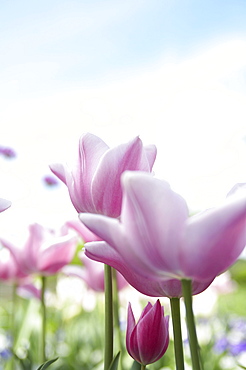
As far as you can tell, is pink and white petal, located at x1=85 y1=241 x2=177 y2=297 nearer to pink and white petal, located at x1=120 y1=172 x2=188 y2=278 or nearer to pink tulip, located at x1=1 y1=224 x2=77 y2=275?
pink and white petal, located at x1=120 y1=172 x2=188 y2=278

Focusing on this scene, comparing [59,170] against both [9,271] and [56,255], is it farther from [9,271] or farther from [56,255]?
[9,271]

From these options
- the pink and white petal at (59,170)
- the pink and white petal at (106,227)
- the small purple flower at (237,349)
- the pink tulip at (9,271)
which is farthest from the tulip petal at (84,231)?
the small purple flower at (237,349)

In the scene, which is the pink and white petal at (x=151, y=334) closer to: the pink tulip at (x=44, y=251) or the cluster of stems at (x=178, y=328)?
the cluster of stems at (x=178, y=328)

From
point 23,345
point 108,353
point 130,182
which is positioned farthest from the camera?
point 23,345

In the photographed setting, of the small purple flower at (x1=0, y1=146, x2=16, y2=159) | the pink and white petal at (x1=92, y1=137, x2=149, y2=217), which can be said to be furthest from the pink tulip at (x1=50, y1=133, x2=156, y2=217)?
the small purple flower at (x1=0, y1=146, x2=16, y2=159)

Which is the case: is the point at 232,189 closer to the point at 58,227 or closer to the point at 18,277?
the point at 58,227

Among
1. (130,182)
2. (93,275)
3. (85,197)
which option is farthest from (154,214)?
(93,275)
